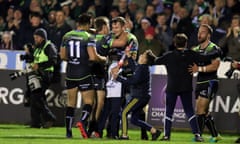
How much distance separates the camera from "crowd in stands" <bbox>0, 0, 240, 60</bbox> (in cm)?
2557

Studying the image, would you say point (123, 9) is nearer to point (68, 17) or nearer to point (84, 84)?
point (68, 17)

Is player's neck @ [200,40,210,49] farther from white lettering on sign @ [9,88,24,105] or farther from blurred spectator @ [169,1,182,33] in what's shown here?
blurred spectator @ [169,1,182,33]

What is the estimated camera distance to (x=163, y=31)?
27.1 metres

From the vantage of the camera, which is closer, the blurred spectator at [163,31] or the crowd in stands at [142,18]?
the crowd in stands at [142,18]

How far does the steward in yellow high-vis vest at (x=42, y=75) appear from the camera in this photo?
76.1 feet

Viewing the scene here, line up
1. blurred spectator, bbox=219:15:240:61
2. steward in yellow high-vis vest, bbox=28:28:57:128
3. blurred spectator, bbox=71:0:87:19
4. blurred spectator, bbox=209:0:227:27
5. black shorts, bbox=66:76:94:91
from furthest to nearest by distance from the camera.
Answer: blurred spectator, bbox=71:0:87:19 → blurred spectator, bbox=209:0:227:27 → blurred spectator, bbox=219:15:240:61 → steward in yellow high-vis vest, bbox=28:28:57:128 → black shorts, bbox=66:76:94:91

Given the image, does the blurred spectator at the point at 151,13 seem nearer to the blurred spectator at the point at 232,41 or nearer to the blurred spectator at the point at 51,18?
the blurred spectator at the point at 51,18

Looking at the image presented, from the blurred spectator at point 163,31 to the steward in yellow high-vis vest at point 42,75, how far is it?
450 centimetres

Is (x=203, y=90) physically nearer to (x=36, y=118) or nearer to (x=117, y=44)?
(x=117, y=44)

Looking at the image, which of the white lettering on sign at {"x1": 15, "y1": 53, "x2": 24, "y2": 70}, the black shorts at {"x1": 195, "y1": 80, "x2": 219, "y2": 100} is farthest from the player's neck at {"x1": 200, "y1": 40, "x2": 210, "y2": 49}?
the white lettering on sign at {"x1": 15, "y1": 53, "x2": 24, "y2": 70}

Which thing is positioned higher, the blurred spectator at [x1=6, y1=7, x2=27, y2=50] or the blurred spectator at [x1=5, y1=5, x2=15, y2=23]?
the blurred spectator at [x1=5, y1=5, x2=15, y2=23]

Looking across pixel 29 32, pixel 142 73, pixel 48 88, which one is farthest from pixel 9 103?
pixel 142 73

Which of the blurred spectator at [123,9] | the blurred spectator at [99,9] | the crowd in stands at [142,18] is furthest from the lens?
the blurred spectator at [99,9]

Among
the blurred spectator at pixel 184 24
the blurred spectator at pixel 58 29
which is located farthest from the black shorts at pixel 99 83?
the blurred spectator at pixel 58 29
